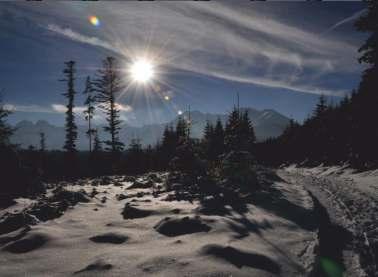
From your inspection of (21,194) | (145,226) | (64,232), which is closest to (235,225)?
(145,226)

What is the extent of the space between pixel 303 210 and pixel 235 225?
4516 mm

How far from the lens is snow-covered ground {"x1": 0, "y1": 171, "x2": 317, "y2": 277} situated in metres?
5.67

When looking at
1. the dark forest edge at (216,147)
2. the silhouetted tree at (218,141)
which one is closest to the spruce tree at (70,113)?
the dark forest edge at (216,147)

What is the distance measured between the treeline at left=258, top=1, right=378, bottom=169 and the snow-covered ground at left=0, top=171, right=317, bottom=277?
17.2m

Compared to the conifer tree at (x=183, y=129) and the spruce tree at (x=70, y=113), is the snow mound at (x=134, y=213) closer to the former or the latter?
the conifer tree at (x=183, y=129)

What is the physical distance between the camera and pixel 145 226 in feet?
28.2

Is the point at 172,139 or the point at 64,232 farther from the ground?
the point at 172,139

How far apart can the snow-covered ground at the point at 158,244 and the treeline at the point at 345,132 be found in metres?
17.2

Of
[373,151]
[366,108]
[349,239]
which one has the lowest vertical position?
[349,239]

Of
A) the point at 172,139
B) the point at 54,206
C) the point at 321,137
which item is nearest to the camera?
the point at 54,206

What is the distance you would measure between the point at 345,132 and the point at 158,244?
43775mm

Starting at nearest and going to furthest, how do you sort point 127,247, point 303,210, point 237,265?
point 237,265
point 127,247
point 303,210

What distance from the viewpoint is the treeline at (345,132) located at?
72.2 ft

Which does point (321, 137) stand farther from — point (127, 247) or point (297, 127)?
point (127, 247)
